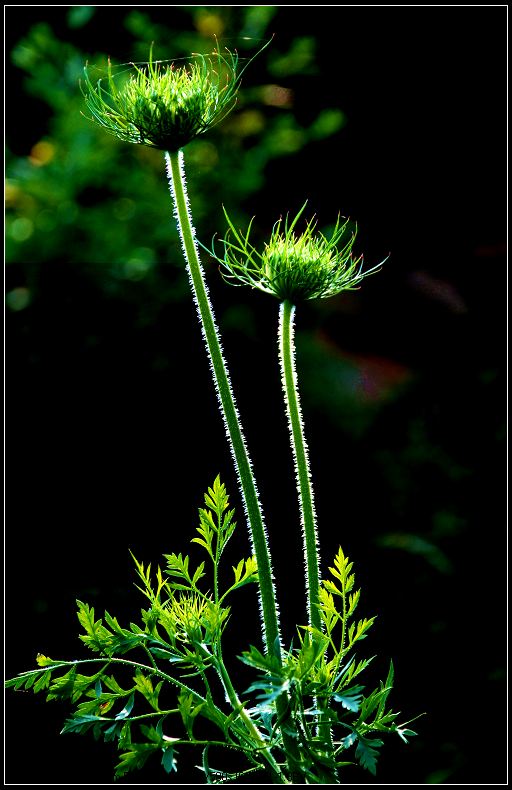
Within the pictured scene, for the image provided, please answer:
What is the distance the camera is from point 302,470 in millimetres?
1061

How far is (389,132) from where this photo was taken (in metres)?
2.95

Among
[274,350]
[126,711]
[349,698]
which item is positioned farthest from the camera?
[274,350]

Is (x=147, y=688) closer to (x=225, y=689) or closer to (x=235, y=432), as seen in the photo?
(x=225, y=689)

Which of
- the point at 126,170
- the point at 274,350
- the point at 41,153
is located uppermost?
the point at 41,153

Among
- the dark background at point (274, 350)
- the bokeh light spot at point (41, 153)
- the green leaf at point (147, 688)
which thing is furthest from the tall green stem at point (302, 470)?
the bokeh light spot at point (41, 153)

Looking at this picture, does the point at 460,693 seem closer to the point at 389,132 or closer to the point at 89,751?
the point at 89,751

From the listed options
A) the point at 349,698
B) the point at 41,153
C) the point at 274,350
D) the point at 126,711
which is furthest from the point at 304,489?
the point at 41,153

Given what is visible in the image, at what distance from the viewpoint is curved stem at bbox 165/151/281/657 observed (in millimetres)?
1013

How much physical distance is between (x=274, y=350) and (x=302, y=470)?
1.54 metres

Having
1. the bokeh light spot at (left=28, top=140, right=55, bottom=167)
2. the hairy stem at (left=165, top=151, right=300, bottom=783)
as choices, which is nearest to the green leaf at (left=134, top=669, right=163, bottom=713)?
the hairy stem at (left=165, top=151, right=300, bottom=783)

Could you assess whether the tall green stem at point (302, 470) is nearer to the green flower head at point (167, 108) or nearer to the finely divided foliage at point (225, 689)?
the finely divided foliage at point (225, 689)

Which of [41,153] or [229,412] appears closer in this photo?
[229,412]

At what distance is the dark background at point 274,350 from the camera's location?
84.7 inches

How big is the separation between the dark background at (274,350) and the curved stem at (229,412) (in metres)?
0.72
